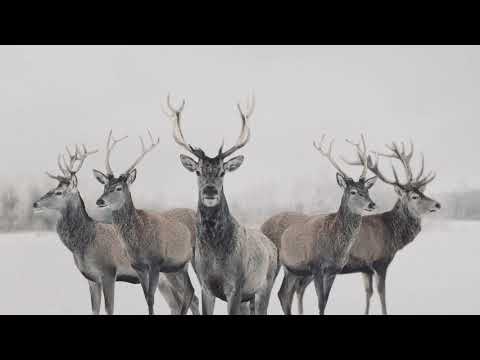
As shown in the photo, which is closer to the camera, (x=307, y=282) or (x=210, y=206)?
(x=210, y=206)

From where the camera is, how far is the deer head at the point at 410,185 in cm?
578

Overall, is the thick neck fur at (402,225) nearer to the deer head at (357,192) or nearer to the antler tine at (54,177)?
the deer head at (357,192)

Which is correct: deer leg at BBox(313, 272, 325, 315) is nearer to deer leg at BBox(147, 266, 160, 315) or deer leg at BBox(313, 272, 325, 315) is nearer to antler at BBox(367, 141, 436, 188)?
antler at BBox(367, 141, 436, 188)

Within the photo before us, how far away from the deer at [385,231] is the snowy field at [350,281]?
0.08 metres

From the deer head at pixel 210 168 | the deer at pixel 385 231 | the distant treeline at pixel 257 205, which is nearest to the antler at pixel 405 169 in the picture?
the deer at pixel 385 231

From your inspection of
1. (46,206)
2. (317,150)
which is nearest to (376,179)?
(317,150)

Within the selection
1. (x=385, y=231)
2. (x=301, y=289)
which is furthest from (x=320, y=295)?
(x=385, y=231)

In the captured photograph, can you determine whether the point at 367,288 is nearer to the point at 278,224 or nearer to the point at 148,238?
the point at 278,224
